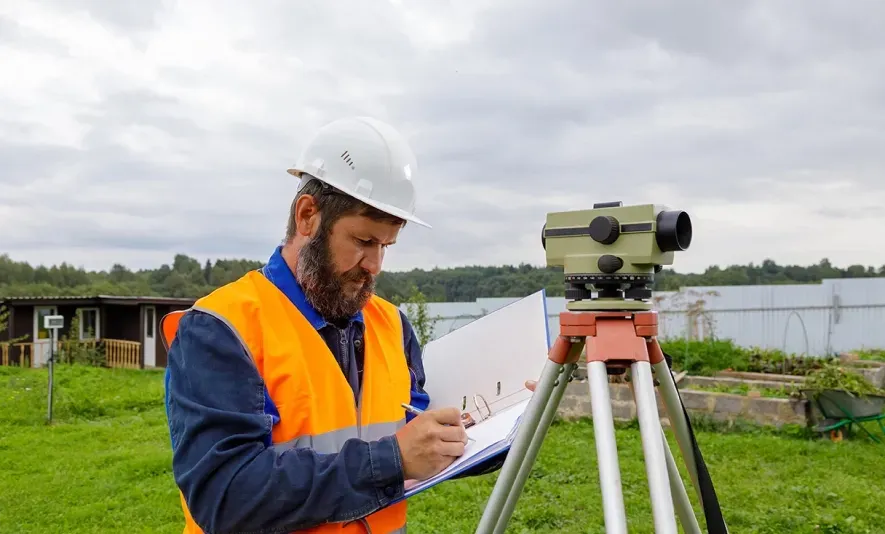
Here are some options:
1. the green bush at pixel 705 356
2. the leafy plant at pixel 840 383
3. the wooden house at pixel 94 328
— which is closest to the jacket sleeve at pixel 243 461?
the leafy plant at pixel 840 383

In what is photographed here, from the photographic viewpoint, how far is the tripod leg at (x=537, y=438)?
1.62 meters

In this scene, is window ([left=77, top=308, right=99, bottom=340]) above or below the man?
below

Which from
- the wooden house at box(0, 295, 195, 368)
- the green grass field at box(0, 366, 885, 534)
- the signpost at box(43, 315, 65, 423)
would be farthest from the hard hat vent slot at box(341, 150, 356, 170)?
the wooden house at box(0, 295, 195, 368)

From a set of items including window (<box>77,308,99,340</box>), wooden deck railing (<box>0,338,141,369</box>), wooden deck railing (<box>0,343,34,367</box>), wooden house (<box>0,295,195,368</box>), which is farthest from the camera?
window (<box>77,308,99,340</box>)

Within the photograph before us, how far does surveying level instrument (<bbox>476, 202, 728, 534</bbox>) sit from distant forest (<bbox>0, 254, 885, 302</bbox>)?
20 centimetres

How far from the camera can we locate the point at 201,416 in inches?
51.0

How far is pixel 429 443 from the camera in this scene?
1394 millimetres

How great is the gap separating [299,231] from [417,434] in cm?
58

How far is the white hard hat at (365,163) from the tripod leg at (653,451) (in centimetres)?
68

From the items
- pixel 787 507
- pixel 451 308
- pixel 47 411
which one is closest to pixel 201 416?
pixel 787 507

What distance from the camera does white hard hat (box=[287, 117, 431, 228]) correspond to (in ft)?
5.35

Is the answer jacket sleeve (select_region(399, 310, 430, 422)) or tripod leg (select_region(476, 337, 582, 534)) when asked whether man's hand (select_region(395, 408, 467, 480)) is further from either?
jacket sleeve (select_region(399, 310, 430, 422))

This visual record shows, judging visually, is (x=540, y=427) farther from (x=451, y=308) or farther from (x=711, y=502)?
(x=451, y=308)

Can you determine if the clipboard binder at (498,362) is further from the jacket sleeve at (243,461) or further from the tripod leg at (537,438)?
the jacket sleeve at (243,461)
